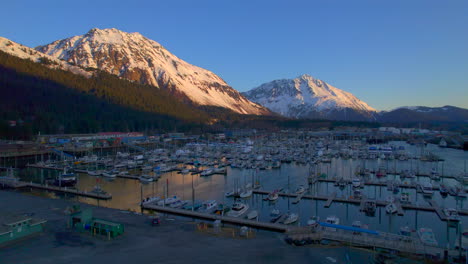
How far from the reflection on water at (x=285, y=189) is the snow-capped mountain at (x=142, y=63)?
6507cm

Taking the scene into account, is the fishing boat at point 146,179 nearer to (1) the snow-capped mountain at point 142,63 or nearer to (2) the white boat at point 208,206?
(2) the white boat at point 208,206

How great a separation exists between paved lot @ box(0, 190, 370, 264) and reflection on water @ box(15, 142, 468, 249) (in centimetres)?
395

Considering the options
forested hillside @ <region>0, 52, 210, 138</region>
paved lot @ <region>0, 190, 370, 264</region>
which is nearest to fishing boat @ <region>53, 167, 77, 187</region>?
paved lot @ <region>0, 190, 370, 264</region>

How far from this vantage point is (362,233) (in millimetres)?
9086

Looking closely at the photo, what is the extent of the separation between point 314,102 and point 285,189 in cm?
16107

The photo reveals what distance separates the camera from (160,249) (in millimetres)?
7414

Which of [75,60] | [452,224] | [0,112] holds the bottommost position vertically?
[452,224]

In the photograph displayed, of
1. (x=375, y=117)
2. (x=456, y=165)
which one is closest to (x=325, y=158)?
(x=456, y=165)

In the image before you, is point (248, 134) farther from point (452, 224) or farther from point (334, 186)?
point (452, 224)

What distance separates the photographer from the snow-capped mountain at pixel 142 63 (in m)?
83.6

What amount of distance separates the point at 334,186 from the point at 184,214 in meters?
9.42

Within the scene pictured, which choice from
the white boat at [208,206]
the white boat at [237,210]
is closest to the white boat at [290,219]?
the white boat at [237,210]

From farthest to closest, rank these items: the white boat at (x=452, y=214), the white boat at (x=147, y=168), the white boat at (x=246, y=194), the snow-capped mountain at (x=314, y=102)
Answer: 1. the snow-capped mountain at (x=314, y=102)
2. the white boat at (x=147, y=168)
3. the white boat at (x=246, y=194)
4. the white boat at (x=452, y=214)

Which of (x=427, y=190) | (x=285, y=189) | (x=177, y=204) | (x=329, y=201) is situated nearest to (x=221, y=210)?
(x=177, y=204)
